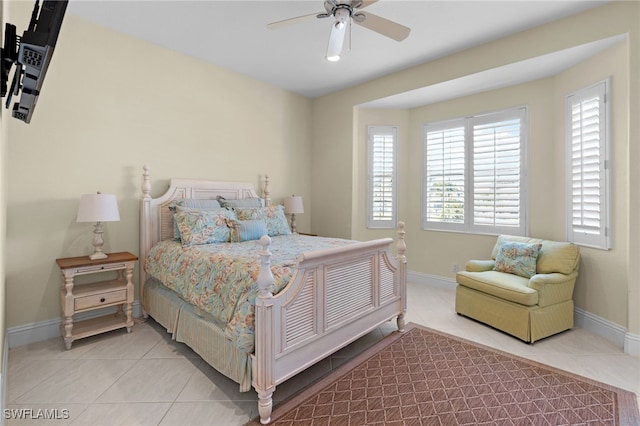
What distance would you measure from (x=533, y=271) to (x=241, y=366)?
2977 millimetres

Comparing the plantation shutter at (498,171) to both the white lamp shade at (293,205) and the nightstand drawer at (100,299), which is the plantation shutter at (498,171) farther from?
the nightstand drawer at (100,299)

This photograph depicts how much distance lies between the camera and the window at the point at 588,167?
2.84 meters

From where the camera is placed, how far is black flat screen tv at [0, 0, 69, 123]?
3.79 ft

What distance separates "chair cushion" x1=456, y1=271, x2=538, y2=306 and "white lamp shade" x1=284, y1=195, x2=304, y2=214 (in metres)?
2.34

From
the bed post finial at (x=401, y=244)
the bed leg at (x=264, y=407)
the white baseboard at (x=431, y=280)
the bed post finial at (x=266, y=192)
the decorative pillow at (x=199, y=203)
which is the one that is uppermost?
the bed post finial at (x=266, y=192)

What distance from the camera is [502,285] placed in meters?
2.92

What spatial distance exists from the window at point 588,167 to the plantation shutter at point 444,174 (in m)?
1.22

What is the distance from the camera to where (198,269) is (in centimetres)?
243

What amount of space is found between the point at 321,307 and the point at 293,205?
2.50m

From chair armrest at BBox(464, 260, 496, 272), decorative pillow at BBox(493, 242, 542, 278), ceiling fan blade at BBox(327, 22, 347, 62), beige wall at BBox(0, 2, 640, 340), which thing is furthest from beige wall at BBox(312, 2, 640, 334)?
ceiling fan blade at BBox(327, 22, 347, 62)

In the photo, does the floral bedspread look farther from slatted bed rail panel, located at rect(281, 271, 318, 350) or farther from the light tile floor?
the light tile floor

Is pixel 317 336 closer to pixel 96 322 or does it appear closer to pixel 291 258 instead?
pixel 291 258

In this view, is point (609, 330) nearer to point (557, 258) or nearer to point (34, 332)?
point (557, 258)

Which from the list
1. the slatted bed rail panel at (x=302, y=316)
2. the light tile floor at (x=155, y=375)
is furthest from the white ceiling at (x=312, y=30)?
the light tile floor at (x=155, y=375)
